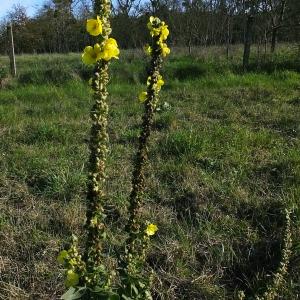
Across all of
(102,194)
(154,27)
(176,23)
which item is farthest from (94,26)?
(176,23)

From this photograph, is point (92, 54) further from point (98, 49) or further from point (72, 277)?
point (72, 277)

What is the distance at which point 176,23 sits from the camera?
78.3ft

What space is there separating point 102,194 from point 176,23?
22.4 m

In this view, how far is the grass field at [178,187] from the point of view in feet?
12.2

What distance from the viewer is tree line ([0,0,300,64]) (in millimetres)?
A: 16453

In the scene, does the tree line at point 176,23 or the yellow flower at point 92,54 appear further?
the tree line at point 176,23

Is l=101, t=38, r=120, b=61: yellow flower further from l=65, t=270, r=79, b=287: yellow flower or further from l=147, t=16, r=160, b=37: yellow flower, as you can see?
l=65, t=270, r=79, b=287: yellow flower

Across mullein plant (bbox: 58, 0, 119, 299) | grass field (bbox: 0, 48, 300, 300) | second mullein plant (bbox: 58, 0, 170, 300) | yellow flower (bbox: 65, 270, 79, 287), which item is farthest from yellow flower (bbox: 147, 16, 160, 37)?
grass field (bbox: 0, 48, 300, 300)

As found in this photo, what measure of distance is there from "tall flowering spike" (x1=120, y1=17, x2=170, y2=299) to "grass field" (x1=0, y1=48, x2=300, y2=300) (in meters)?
1.04

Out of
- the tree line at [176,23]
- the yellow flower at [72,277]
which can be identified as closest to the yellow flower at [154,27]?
the yellow flower at [72,277]

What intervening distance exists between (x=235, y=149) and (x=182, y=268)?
2346 millimetres

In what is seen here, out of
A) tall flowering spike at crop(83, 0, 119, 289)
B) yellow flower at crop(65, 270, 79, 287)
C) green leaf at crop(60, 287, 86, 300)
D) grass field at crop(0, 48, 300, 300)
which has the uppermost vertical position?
tall flowering spike at crop(83, 0, 119, 289)

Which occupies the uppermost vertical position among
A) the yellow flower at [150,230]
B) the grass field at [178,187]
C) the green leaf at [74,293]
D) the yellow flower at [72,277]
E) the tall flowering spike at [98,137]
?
the tall flowering spike at [98,137]

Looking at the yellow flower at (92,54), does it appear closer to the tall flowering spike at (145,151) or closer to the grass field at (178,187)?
Result: the tall flowering spike at (145,151)
